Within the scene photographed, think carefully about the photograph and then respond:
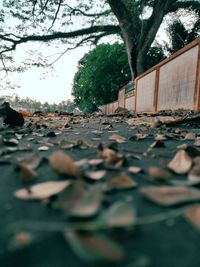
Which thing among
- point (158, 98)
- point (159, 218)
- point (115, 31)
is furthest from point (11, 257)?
point (115, 31)

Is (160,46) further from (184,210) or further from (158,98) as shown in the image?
(184,210)

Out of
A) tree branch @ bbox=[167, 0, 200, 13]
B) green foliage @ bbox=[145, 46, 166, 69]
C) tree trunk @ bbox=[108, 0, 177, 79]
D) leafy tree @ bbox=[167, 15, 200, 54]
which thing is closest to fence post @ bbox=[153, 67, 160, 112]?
tree trunk @ bbox=[108, 0, 177, 79]

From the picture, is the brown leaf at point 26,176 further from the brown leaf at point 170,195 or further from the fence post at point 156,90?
the fence post at point 156,90

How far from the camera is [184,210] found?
1.70 feet

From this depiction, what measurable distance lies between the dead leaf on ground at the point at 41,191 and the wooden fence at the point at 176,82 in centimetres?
349

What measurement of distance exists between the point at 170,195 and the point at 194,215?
0.08 metres

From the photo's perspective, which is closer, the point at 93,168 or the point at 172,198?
the point at 172,198

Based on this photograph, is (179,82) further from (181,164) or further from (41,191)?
(41,191)

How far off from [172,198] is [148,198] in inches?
2.0

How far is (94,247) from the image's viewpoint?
0.41m

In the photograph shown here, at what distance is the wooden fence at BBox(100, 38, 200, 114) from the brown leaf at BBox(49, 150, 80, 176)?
3.36 metres

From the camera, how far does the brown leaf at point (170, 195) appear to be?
1.80ft

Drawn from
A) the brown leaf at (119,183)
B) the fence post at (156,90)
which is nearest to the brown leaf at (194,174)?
the brown leaf at (119,183)

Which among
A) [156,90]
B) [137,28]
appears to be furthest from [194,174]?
[137,28]
